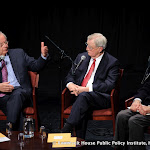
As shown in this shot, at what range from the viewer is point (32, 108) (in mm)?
3465

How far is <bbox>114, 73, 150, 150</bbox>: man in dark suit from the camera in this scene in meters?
2.86

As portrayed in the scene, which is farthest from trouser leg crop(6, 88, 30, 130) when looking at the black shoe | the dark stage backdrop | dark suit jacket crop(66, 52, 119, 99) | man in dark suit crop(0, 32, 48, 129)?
the dark stage backdrop

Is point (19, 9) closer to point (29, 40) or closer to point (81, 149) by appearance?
point (29, 40)

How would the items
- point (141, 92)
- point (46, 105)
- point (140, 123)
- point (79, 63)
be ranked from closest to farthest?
point (140, 123) < point (141, 92) < point (79, 63) < point (46, 105)

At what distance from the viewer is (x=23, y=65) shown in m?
3.73

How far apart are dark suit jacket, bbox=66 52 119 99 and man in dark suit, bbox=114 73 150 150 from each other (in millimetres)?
414

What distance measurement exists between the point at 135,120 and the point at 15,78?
1.71 meters

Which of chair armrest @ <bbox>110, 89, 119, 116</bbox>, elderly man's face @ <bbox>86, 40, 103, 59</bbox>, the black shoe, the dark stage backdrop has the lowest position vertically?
→ the black shoe

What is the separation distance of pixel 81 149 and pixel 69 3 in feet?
19.8

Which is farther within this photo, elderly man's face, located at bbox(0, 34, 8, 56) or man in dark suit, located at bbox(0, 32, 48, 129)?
elderly man's face, located at bbox(0, 34, 8, 56)

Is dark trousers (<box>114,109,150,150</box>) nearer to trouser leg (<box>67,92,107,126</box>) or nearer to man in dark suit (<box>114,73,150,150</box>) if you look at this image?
man in dark suit (<box>114,73,150,150</box>)

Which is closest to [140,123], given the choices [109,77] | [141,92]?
[141,92]

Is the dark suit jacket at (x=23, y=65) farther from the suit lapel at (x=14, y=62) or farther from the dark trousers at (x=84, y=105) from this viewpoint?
the dark trousers at (x=84, y=105)

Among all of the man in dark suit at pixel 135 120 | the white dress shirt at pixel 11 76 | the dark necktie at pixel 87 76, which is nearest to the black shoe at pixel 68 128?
the man in dark suit at pixel 135 120
